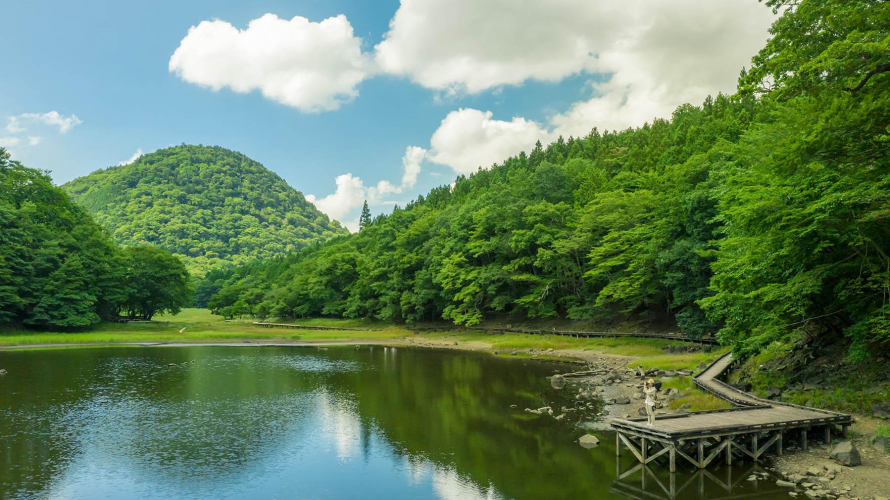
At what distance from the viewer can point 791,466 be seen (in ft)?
61.5

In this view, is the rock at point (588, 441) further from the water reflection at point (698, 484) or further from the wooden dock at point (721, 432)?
the water reflection at point (698, 484)

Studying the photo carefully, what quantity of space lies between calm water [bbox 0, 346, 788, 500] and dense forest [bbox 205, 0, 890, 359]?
33.3ft

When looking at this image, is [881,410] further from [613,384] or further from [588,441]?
[613,384]

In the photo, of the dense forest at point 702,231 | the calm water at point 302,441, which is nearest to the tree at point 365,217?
the dense forest at point 702,231

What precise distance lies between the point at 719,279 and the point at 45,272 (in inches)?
3390

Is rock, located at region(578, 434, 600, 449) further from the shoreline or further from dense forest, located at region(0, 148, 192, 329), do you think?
dense forest, located at region(0, 148, 192, 329)

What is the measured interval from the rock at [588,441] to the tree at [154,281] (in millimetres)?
87200

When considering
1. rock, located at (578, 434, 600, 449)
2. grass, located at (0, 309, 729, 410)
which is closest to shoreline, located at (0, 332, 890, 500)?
grass, located at (0, 309, 729, 410)

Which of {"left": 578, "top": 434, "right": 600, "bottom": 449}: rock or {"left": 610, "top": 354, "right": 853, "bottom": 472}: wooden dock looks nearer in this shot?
{"left": 610, "top": 354, "right": 853, "bottom": 472}: wooden dock

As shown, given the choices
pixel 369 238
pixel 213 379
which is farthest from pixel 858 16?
pixel 369 238

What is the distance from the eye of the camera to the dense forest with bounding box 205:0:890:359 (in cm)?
1811

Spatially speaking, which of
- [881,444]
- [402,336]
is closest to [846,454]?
[881,444]

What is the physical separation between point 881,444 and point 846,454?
91.1 inches

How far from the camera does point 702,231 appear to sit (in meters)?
46.6
